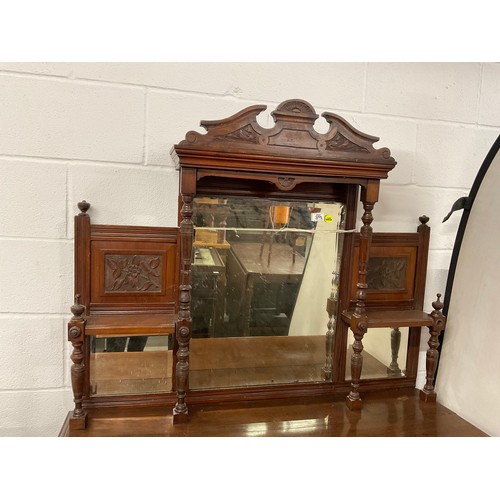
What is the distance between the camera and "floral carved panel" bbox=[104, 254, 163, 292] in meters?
1.14

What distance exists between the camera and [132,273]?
1163mm

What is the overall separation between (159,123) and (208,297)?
540 mm

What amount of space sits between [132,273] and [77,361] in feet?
0.90

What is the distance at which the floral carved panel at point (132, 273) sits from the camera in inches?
45.1

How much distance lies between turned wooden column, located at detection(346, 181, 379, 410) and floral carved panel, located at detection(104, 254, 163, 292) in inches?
23.4

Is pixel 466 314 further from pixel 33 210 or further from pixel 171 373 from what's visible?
pixel 33 210

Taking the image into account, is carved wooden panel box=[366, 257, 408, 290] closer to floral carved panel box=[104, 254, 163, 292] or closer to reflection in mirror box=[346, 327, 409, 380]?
reflection in mirror box=[346, 327, 409, 380]

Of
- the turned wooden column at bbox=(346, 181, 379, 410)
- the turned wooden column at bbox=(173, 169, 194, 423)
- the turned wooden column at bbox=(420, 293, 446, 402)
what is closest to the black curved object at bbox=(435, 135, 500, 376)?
the turned wooden column at bbox=(420, 293, 446, 402)

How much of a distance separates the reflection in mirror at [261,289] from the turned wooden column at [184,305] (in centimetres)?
11

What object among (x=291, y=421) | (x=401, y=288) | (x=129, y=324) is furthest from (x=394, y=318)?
(x=129, y=324)

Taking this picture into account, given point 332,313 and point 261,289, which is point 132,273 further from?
point 332,313

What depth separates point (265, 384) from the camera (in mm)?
1260

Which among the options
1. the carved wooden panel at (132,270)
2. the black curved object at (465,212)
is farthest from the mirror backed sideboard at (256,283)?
the black curved object at (465,212)

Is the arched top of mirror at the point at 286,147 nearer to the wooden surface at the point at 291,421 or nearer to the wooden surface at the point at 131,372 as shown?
the wooden surface at the point at 131,372
